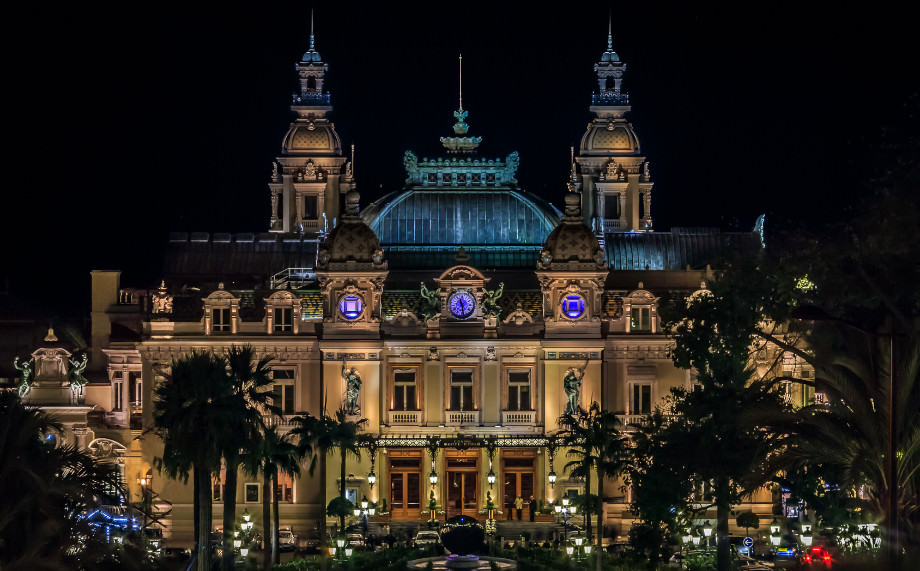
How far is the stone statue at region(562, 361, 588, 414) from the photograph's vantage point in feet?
A: 520

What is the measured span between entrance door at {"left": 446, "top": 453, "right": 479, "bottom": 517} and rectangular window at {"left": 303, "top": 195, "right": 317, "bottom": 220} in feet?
82.3

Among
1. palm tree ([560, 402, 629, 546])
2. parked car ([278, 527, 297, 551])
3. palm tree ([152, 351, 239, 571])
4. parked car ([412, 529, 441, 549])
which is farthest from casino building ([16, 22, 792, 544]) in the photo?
palm tree ([152, 351, 239, 571])

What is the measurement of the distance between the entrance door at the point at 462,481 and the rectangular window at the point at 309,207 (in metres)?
25.1

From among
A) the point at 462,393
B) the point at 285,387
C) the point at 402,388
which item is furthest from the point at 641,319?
the point at 285,387

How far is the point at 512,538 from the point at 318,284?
21997 mm

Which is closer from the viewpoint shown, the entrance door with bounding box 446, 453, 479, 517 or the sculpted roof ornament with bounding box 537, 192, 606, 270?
the sculpted roof ornament with bounding box 537, 192, 606, 270

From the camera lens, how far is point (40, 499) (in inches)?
3578

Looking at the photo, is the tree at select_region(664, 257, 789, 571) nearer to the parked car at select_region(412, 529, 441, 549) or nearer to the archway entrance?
→ the parked car at select_region(412, 529, 441, 549)

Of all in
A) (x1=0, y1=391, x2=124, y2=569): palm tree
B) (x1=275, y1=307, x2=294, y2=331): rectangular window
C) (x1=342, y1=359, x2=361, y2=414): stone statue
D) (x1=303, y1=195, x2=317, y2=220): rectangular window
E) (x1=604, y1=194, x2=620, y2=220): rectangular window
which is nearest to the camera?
(x1=0, y1=391, x2=124, y2=569): palm tree

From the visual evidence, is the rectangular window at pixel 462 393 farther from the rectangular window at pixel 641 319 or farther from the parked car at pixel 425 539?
the parked car at pixel 425 539

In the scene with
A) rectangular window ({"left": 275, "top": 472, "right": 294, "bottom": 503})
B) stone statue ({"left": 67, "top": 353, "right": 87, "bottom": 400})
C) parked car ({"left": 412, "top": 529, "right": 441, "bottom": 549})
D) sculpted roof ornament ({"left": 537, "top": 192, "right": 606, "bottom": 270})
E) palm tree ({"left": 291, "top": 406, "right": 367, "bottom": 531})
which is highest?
sculpted roof ornament ({"left": 537, "top": 192, "right": 606, "bottom": 270})

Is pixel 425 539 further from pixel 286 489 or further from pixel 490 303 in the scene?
pixel 490 303

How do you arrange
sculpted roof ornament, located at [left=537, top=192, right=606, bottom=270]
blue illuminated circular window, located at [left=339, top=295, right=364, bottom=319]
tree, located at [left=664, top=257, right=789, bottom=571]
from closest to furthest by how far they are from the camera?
tree, located at [left=664, top=257, right=789, bottom=571], sculpted roof ornament, located at [left=537, top=192, right=606, bottom=270], blue illuminated circular window, located at [left=339, top=295, right=364, bottom=319]

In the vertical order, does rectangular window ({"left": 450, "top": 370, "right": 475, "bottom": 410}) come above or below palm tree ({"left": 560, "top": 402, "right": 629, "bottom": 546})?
above
